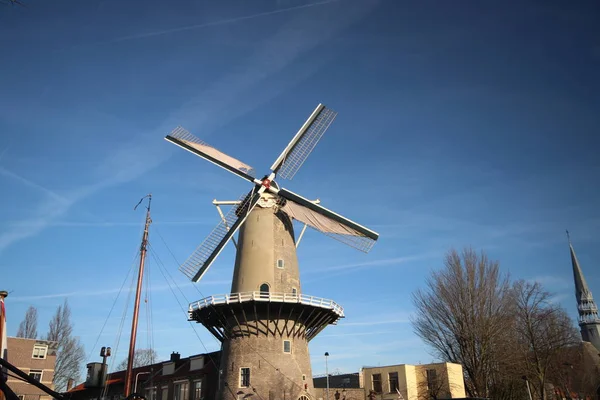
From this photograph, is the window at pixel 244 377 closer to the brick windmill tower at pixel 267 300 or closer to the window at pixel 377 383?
the brick windmill tower at pixel 267 300

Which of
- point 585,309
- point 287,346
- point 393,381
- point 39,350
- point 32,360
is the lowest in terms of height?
point 393,381

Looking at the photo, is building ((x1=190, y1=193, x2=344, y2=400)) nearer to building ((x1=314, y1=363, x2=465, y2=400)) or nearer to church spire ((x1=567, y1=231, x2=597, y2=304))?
building ((x1=314, y1=363, x2=465, y2=400))

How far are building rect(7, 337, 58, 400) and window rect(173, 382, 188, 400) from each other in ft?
41.3

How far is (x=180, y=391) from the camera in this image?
114 ft

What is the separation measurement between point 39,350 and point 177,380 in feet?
48.2

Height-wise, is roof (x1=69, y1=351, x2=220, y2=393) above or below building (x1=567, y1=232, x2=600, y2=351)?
below

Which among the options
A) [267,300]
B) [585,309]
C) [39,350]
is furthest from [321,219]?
[585,309]

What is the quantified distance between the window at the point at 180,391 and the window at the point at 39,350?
14123 millimetres

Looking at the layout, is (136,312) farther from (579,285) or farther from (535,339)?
(579,285)

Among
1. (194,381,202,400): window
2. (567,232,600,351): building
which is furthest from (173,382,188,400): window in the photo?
(567,232,600,351): building

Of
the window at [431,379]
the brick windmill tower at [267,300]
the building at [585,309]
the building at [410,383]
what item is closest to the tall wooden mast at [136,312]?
the brick windmill tower at [267,300]

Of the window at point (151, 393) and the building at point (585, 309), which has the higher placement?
the building at point (585, 309)

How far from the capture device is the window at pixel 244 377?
1113 inches

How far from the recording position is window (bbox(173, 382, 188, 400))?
34.1 meters
